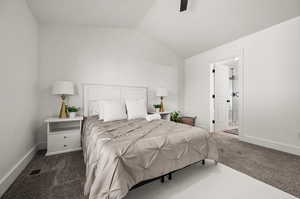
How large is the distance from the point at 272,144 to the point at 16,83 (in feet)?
15.4

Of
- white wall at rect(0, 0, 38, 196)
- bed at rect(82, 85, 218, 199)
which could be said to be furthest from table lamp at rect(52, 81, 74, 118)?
bed at rect(82, 85, 218, 199)

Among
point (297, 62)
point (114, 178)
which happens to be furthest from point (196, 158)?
point (297, 62)

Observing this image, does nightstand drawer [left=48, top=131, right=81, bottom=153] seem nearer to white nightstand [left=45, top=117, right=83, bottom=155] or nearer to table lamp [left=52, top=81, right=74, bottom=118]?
white nightstand [left=45, top=117, right=83, bottom=155]

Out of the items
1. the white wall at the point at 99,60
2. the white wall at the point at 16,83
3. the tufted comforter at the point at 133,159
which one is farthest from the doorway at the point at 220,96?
the white wall at the point at 16,83

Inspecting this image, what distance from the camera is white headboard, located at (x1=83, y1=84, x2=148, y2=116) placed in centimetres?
306

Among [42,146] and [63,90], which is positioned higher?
[63,90]

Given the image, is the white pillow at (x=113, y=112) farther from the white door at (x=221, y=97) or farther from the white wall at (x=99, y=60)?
the white door at (x=221, y=97)

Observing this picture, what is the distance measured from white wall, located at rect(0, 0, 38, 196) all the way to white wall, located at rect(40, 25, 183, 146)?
1.00ft

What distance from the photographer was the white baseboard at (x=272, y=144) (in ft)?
7.55

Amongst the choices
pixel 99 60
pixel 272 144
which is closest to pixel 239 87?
pixel 272 144

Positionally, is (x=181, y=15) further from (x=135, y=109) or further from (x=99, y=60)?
(x=135, y=109)

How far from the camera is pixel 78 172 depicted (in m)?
1.83

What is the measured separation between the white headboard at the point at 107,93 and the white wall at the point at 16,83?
37.2 inches

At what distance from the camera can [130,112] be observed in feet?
9.01
